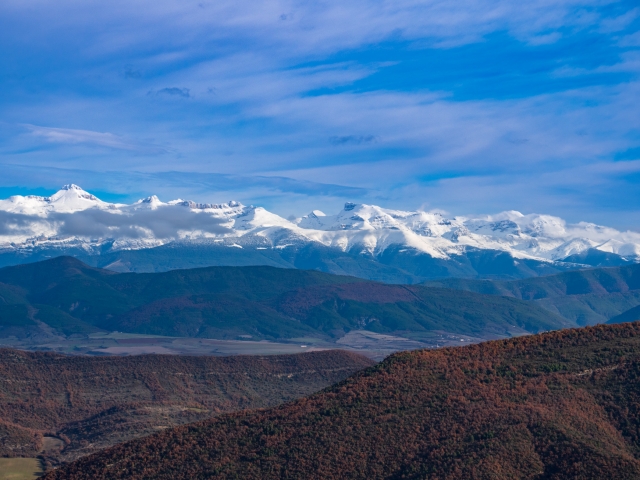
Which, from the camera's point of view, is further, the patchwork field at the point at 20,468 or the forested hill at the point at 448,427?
the patchwork field at the point at 20,468

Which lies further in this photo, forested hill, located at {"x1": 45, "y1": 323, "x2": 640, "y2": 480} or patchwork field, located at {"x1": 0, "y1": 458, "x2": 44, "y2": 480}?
patchwork field, located at {"x1": 0, "y1": 458, "x2": 44, "y2": 480}

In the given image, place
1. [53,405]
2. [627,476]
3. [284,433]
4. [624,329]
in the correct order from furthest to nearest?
[53,405]
[624,329]
[284,433]
[627,476]

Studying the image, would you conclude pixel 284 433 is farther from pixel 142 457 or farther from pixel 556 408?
pixel 556 408

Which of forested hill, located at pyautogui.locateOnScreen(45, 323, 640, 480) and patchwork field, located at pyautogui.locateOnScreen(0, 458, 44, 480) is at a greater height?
forested hill, located at pyautogui.locateOnScreen(45, 323, 640, 480)

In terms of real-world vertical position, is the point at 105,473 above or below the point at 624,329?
below

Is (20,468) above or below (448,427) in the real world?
below

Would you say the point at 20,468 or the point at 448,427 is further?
the point at 20,468

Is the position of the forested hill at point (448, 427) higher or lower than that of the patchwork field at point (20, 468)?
higher

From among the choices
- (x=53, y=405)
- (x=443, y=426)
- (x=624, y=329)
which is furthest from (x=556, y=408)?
(x=53, y=405)
